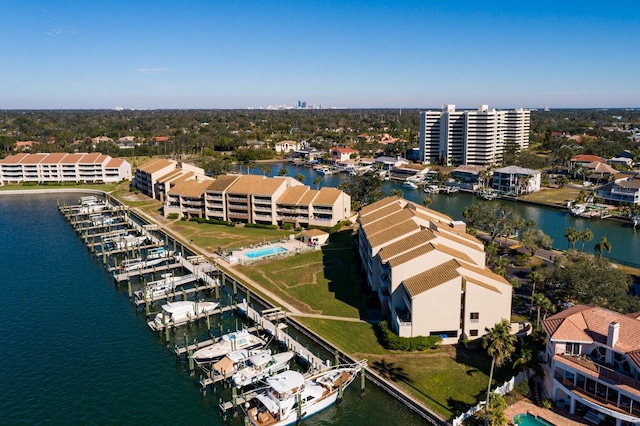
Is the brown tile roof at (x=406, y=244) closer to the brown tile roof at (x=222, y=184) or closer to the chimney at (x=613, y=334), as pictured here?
the chimney at (x=613, y=334)

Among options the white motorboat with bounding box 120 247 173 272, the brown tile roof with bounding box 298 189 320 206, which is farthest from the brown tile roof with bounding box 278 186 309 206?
the white motorboat with bounding box 120 247 173 272


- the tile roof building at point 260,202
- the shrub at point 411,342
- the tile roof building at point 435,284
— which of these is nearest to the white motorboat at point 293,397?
the shrub at point 411,342

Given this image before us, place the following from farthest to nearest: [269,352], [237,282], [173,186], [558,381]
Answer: [173,186], [237,282], [269,352], [558,381]

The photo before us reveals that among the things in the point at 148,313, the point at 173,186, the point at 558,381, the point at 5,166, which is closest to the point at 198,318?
the point at 148,313

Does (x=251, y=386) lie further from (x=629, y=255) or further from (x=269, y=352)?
(x=629, y=255)

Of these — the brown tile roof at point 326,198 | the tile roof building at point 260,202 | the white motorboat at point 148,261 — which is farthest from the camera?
the tile roof building at point 260,202

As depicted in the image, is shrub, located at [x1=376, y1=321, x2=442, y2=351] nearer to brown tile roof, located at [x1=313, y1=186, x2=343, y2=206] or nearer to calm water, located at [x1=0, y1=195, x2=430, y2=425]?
calm water, located at [x1=0, y1=195, x2=430, y2=425]

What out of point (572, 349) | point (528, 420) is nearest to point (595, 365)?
point (572, 349)
